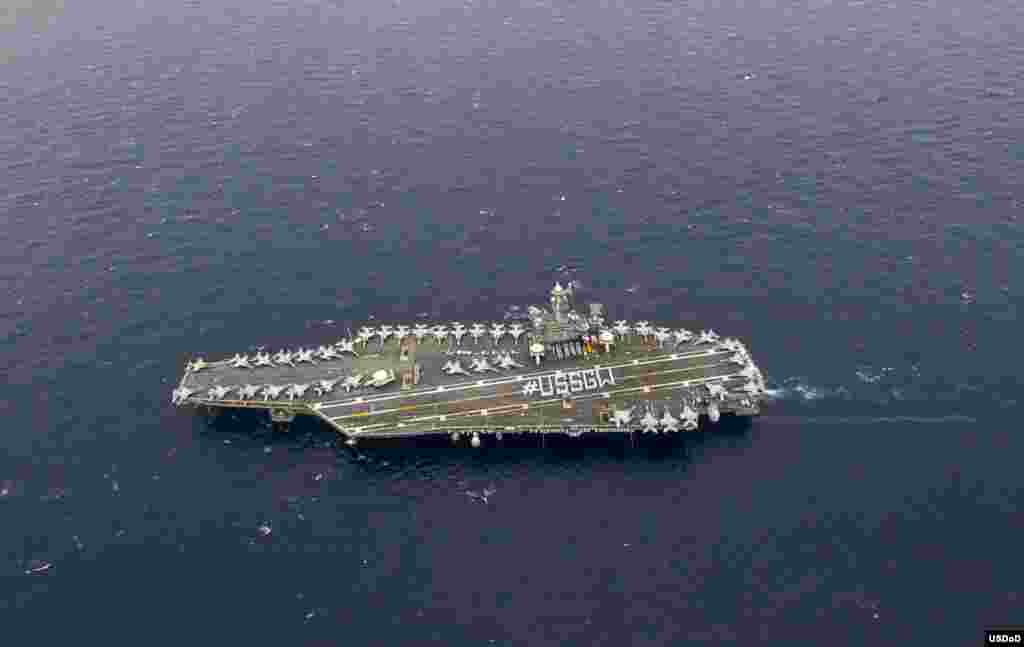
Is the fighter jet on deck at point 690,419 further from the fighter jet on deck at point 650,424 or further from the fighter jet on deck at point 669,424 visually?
the fighter jet on deck at point 650,424

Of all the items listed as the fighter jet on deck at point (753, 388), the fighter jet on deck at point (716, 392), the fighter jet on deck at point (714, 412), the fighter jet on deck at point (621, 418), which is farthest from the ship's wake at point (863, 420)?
the fighter jet on deck at point (621, 418)

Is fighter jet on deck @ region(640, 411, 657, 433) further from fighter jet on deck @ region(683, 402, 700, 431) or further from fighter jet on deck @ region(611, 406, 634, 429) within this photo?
fighter jet on deck @ region(683, 402, 700, 431)

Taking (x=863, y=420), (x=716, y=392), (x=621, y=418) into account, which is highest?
(x=716, y=392)

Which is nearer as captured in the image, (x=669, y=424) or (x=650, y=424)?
(x=650, y=424)

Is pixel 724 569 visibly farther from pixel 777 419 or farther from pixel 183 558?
pixel 183 558

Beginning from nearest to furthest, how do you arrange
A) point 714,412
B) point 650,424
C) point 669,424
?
1. point 650,424
2. point 669,424
3. point 714,412

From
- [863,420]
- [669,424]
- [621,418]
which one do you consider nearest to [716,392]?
[669,424]

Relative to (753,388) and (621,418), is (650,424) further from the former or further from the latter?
(753,388)

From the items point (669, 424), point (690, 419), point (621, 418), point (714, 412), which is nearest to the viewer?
point (669, 424)

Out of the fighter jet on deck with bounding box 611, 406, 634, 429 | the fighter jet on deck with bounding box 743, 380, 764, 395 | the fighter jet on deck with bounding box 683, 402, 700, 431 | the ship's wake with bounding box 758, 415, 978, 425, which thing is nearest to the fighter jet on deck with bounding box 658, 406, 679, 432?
the fighter jet on deck with bounding box 683, 402, 700, 431

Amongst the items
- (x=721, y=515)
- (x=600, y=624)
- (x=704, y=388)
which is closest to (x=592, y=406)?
(x=704, y=388)

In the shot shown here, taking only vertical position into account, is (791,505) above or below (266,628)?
above
